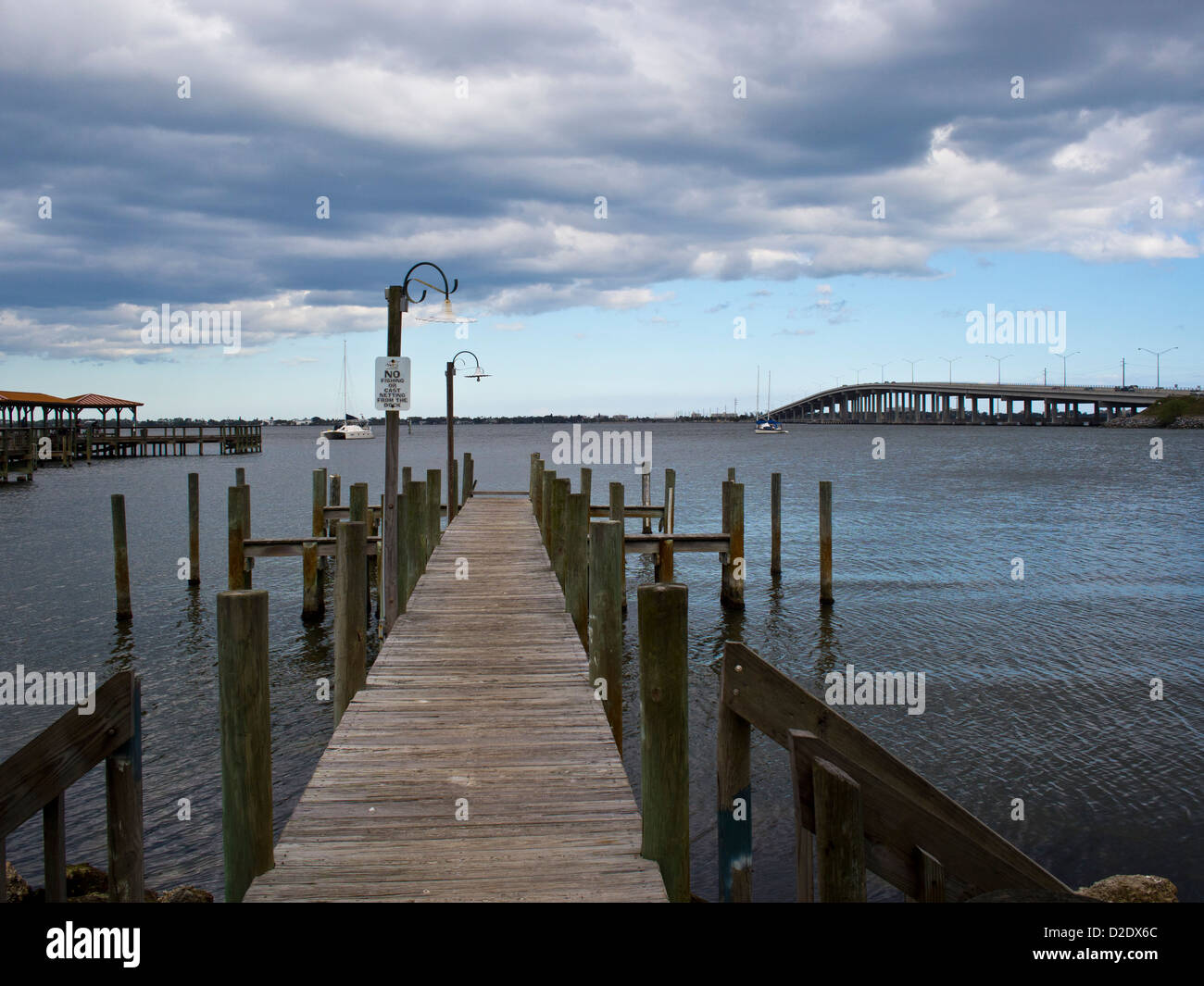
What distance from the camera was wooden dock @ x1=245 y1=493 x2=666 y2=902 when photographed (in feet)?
14.0

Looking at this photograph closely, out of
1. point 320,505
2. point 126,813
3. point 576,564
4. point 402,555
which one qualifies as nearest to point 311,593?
point 320,505

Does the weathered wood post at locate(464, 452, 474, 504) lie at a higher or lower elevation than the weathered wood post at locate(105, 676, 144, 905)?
higher

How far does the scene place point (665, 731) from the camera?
418 cm

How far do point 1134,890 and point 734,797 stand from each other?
4159mm

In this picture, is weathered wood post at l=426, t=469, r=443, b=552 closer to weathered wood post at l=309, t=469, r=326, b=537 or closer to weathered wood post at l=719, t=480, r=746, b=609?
weathered wood post at l=309, t=469, r=326, b=537

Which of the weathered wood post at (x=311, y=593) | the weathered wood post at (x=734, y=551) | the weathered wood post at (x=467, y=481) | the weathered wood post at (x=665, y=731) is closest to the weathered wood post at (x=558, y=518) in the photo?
the weathered wood post at (x=734, y=551)

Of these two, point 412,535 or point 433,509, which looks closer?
point 412,535

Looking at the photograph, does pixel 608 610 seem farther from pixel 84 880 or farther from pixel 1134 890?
pixel 84 880

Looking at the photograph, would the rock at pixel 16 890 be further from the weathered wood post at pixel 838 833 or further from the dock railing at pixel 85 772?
the weathered wood post at pixel 838 833

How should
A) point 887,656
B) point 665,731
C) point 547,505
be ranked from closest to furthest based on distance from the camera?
point 665,731 → point 887,656 → point 547,505

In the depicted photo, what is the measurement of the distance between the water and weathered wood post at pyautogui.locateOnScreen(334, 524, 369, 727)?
2.39 metres

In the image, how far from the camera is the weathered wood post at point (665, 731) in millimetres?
4109

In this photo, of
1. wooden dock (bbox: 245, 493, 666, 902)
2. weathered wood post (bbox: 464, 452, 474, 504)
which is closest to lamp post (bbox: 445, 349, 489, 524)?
weathered wood post (bbox: 464, 452, 474, 504)
